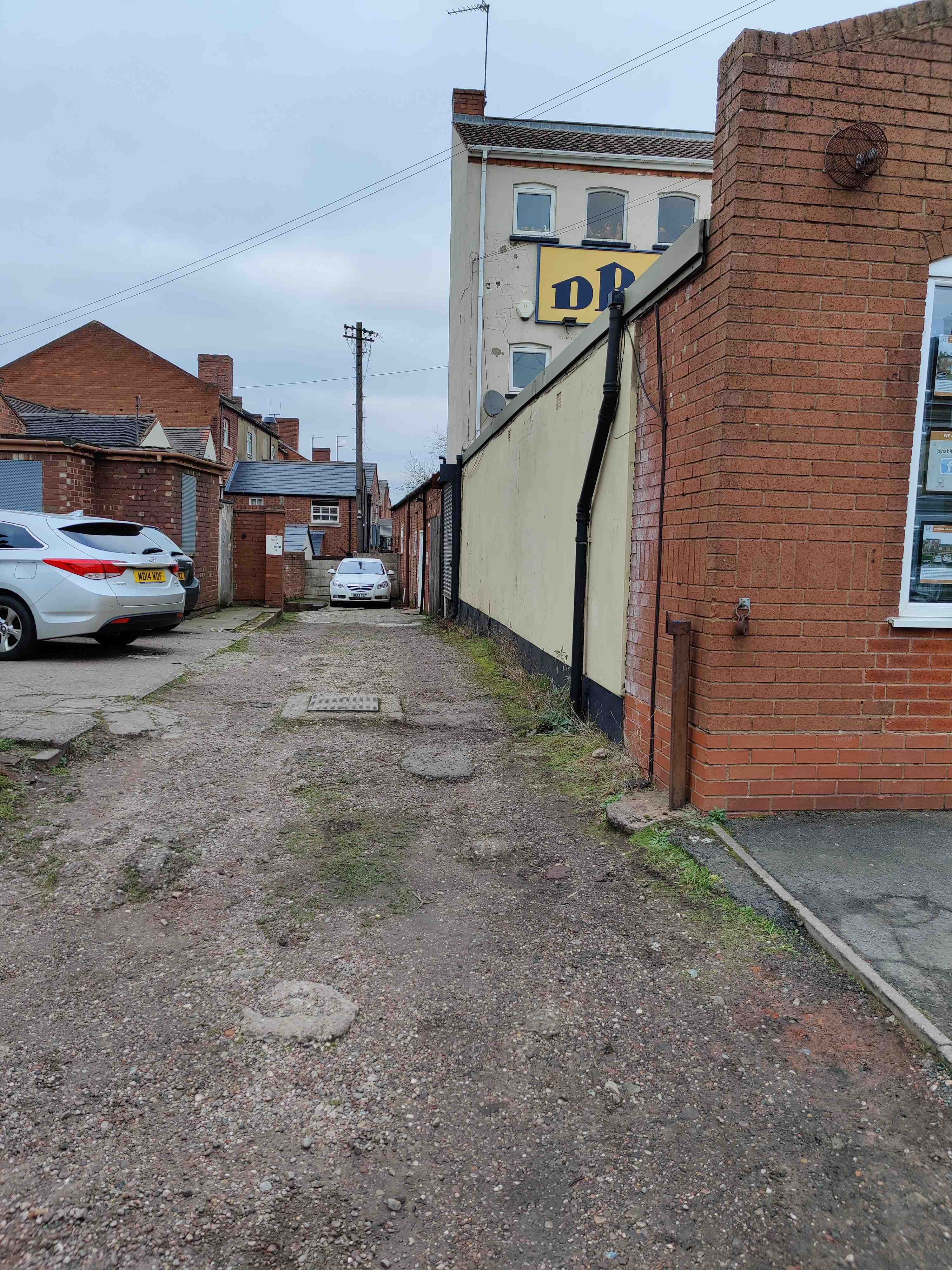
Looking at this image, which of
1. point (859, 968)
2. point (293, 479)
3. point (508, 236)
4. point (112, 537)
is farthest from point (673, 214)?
point (293, 479)

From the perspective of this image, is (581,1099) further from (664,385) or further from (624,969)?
(664,385)

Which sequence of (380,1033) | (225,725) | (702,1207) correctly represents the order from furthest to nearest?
(225,725), (380,1033), (702,1207)

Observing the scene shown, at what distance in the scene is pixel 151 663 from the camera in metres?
9.59

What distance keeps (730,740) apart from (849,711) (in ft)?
2.01

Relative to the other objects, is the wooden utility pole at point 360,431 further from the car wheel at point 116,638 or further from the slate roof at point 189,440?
the car wheel at point 116,638

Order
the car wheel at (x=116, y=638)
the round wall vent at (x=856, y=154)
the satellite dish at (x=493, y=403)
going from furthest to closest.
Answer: the satellite dish at (x=493, y=403)
the car wheel at (x=116, y=638)
the round wall vent at (x=856, y=154)

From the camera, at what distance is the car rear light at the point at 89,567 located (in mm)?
8898

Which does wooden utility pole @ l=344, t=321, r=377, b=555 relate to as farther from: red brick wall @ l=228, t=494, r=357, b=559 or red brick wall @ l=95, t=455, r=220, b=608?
red brick wall @ l=95, t=455, r=220, b=608

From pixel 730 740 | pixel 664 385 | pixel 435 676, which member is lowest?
pixel 435 676

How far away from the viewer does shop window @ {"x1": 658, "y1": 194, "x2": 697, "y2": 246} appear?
21703 millimetres

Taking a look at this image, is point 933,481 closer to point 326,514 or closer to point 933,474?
point 933,474

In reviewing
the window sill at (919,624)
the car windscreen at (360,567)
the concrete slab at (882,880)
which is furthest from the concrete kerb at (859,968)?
the car windscreen at (360,567)

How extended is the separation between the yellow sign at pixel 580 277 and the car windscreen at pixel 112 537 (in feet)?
45.0

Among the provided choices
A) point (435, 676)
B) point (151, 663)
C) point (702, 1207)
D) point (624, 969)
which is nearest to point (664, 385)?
point (624, 969)
